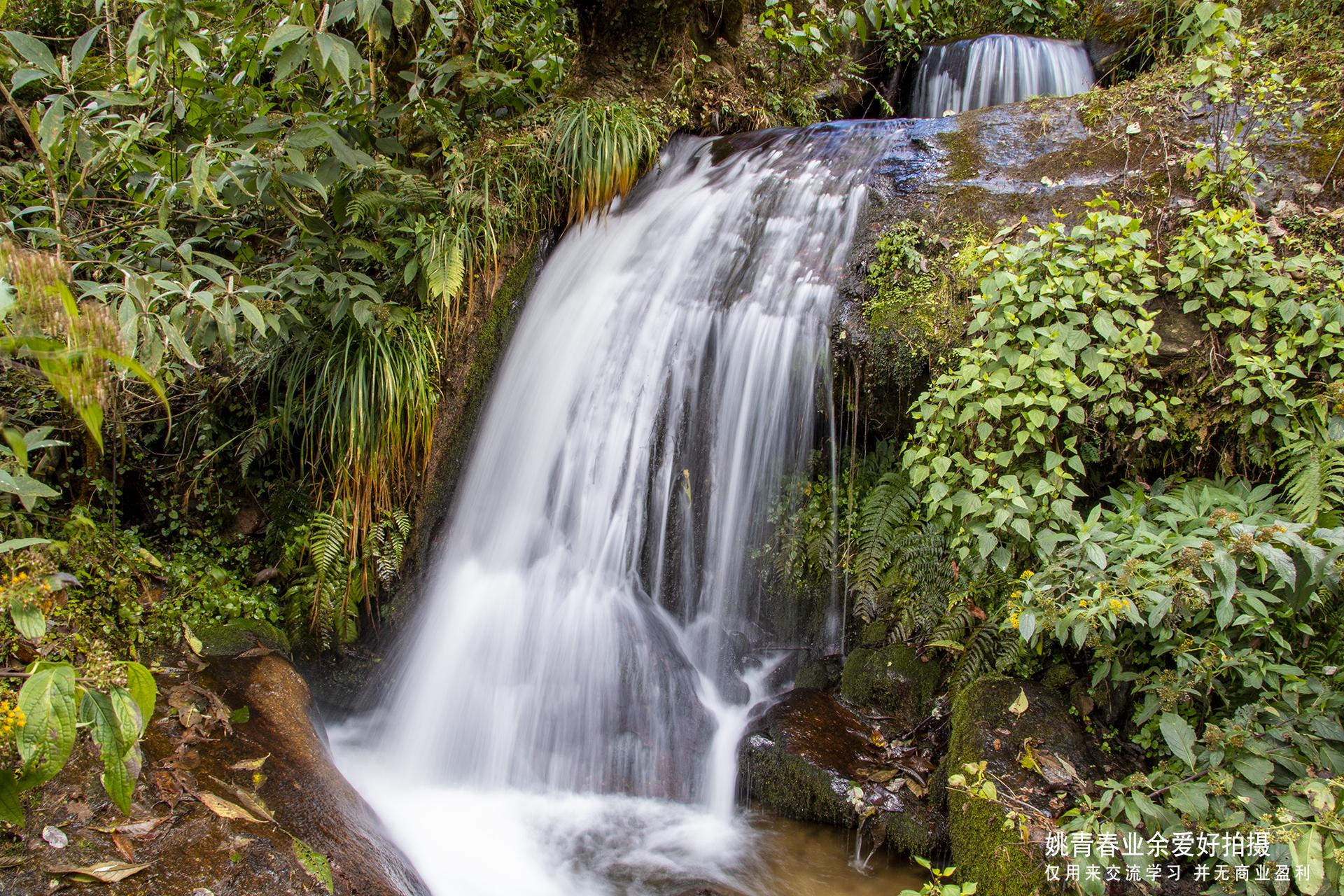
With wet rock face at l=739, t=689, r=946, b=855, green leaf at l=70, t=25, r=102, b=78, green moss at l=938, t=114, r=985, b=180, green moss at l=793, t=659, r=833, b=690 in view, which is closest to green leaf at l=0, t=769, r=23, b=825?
green leaf at l=70, t=25, r=102, b=78

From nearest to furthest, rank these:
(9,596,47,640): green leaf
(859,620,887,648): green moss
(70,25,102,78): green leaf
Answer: (9,596,47,640): green leaf → (70,25,102,78): green leaf → (859,620,887,648): green moss

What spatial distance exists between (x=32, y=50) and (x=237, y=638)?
8.42 ft

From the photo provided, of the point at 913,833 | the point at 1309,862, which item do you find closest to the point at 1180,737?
the point at 1309,862

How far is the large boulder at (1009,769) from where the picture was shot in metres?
2.71

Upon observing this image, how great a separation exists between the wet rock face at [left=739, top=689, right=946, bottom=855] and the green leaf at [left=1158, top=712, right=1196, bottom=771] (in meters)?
0.91

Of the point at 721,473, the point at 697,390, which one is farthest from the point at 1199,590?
the point at 697,390

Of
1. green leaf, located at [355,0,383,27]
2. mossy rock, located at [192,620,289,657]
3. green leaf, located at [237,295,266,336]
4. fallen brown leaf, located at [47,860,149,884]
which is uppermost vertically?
green leaf, located at [355,0,383,27]

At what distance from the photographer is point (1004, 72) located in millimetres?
7281

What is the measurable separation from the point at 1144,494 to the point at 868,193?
7.65ft

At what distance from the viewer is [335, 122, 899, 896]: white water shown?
144 inches

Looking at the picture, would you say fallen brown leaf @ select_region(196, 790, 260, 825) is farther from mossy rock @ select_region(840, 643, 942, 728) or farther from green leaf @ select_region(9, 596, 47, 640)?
mossy rock @ select_region(840, 643, 942, 728)

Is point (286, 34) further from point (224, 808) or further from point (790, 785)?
point (790, 785)

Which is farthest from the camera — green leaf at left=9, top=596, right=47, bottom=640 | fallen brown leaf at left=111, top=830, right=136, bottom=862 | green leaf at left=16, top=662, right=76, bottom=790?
fallen brown leaf at left=111, top=830, right=136, bottom=862

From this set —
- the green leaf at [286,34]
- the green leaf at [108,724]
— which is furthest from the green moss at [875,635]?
the green leaf at [286,34]
